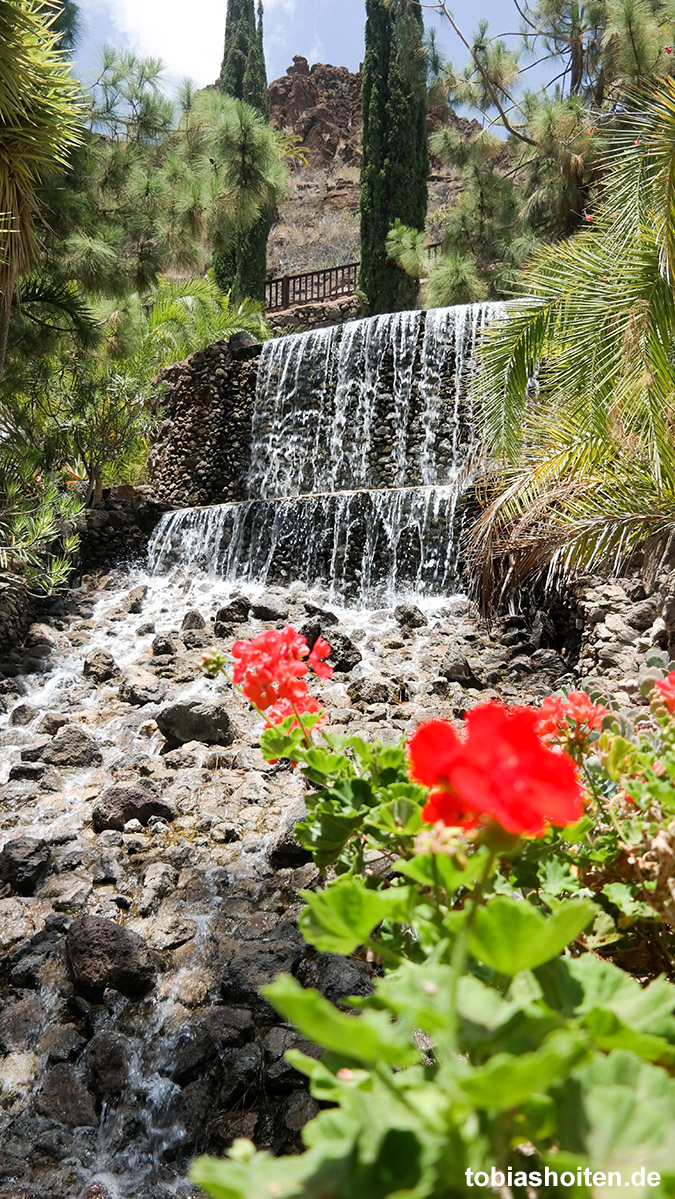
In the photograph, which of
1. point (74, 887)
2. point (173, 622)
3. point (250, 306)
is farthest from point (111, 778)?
point (250, 306)

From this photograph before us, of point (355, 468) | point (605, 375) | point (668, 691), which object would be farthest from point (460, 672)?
point (355, 468)

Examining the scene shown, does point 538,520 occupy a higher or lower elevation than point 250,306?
lower

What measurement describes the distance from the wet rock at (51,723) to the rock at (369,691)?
1.84m

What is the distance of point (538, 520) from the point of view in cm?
494

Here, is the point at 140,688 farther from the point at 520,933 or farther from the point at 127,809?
the point at 520,933

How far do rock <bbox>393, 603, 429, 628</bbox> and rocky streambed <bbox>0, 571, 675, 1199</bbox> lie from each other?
0.91 feet

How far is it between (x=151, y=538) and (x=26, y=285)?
3724mm

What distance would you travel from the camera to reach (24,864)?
2.93 m

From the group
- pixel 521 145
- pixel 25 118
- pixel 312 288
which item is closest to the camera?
pixel 25 118

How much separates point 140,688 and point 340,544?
2.98 meters

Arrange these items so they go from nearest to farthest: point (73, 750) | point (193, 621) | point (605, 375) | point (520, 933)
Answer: point (520, 933) → point (605, 375) → point (73, 750) → point (193, 621)

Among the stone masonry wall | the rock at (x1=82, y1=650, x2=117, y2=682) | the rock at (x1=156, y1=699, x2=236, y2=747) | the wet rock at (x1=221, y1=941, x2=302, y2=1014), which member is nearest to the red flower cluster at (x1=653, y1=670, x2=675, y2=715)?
the wet rock at (x1=221, y1=941, x2=302, y2=1014)

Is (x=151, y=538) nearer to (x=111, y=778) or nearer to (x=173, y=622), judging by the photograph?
(x=173, y=622)

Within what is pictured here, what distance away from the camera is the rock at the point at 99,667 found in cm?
559
